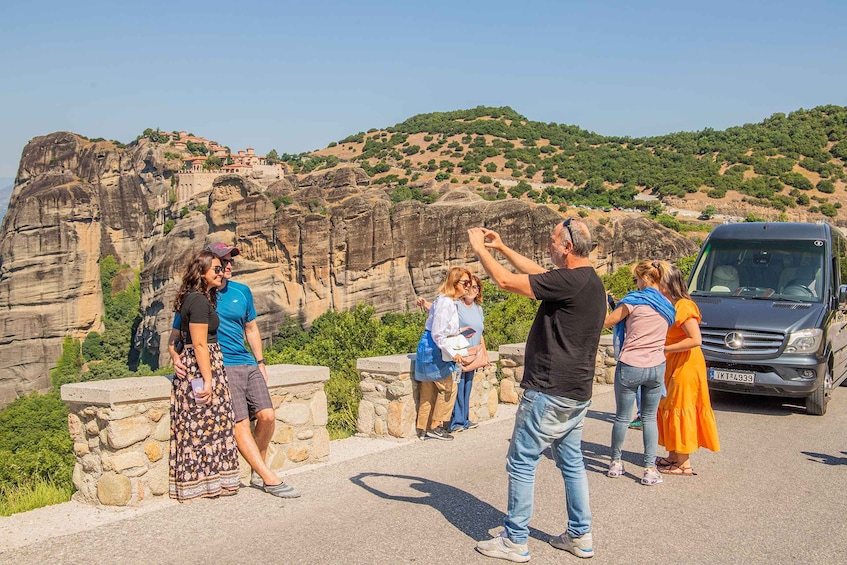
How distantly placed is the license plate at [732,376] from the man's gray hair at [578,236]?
6077mm

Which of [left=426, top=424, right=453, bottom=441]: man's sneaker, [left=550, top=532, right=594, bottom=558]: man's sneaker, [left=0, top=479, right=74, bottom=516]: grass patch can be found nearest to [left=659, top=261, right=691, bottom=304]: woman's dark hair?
[left=426, top=424, right=453, bottom=441]: man's sneaker

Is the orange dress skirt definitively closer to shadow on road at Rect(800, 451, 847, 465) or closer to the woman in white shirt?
shadow on road at Rect(800, 451, 847, 465)

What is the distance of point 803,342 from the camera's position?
928 centimetres

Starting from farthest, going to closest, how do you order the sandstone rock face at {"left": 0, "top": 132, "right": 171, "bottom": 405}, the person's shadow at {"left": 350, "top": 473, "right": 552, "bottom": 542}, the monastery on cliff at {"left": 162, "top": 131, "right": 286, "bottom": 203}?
1. the monastery on cliff at {"left": 162, "top": 131, "right": 286, "bottom": 203}
2. the sandstone rock face at {"left": 0, "top": 132, "right": 171, "bottom": 405}
3. the person's shadow at {"left": 350, "top": 473, "right": 552, "bottom": 542}

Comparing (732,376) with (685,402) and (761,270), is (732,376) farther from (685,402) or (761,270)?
(685,402)

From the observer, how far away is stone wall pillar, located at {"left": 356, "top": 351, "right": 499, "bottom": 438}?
7.71m

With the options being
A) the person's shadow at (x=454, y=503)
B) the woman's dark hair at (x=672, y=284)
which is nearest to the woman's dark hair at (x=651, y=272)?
the woman's dark hair at (x=672, y=284)

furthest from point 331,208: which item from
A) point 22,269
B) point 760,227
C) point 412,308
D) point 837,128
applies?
point 837,128

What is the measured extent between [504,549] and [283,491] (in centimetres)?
198

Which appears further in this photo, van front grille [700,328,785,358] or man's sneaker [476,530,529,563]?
van front grille [700,328,785,358]

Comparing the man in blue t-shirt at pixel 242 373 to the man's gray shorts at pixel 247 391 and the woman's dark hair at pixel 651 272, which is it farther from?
the woman's dark hair at pixel 651 272

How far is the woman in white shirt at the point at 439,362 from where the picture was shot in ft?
24.2

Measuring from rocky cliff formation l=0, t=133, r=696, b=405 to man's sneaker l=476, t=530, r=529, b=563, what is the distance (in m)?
48.4

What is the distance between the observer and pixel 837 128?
80188 mm
